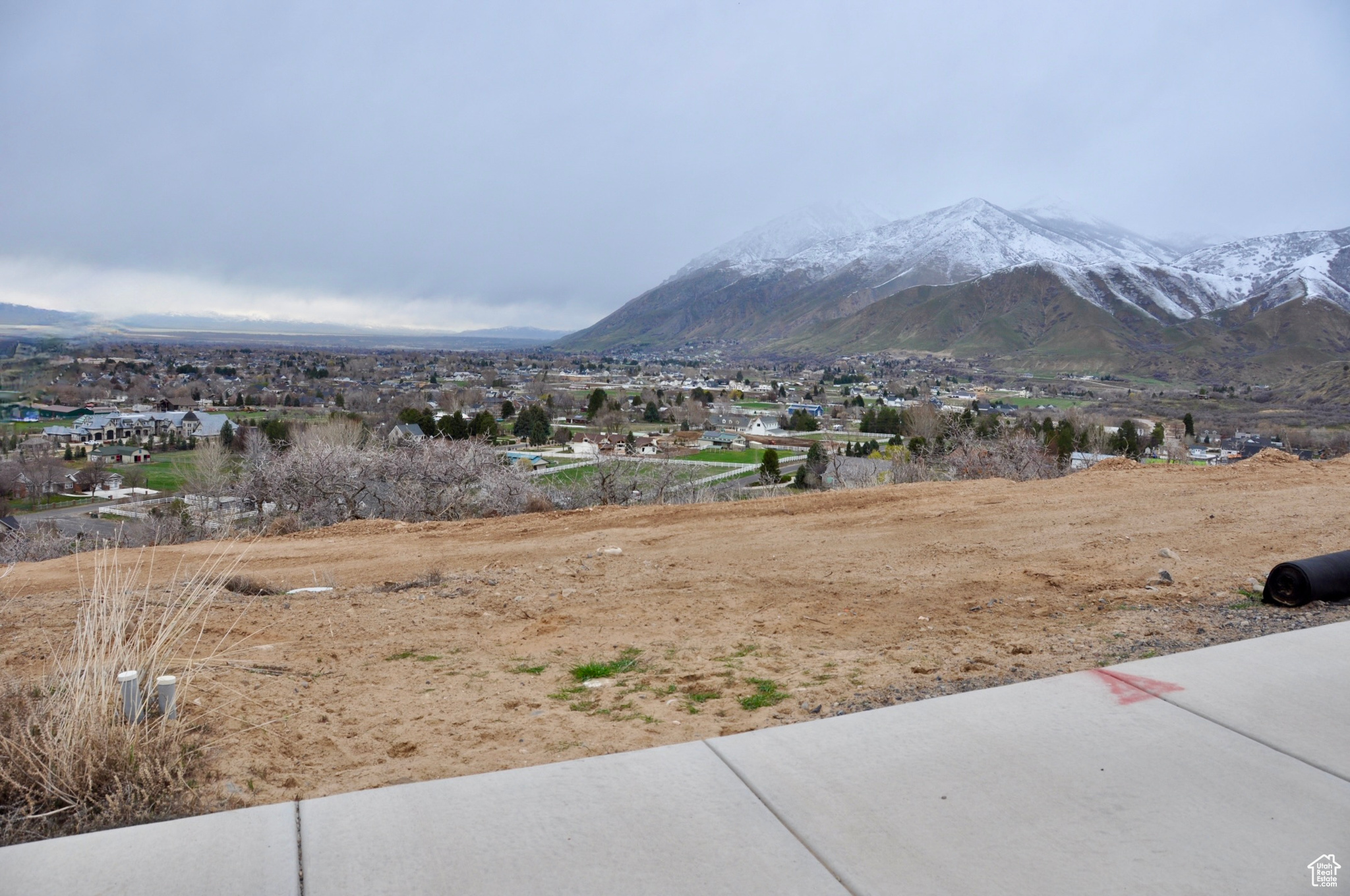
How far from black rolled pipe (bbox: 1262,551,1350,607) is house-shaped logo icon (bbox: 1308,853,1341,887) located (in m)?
4.07

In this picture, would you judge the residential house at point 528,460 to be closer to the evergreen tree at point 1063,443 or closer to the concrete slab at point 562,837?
the evergreen tree at point 1063,443

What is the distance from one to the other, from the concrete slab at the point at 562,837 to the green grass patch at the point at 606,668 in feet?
6.00

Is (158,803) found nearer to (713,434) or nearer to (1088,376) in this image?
(713,434)

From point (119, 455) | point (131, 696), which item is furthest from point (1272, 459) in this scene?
point (119, 455)

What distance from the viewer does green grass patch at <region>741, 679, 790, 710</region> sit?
4805 mm

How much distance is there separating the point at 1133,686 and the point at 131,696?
4960 mm

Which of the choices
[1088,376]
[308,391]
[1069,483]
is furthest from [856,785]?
[1088,376]

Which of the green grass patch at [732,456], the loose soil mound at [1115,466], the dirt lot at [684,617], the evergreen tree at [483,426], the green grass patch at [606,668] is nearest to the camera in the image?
the dirt lot at [684,617]

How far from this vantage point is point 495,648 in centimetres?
635

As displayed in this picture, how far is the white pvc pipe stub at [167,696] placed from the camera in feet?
13.2

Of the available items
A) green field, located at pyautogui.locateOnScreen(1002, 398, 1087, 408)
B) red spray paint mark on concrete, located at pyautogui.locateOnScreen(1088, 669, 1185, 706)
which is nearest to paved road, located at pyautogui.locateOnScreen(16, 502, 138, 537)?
red spray paint mark on concrete, located at pyautogui.locateOnScreen(1088, 669, 1185, 706)

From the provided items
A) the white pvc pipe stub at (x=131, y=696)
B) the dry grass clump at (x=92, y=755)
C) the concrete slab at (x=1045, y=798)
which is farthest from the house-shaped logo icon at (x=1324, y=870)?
the white pvc pipe stub at (x=131, y=696)

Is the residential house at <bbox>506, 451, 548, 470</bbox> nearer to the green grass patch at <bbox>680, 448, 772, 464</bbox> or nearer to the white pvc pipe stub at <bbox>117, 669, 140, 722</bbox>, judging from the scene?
the green grass patch at <bbox>680, 448, 772, 464</bbox>

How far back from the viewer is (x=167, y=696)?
407 cm
